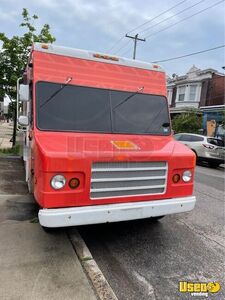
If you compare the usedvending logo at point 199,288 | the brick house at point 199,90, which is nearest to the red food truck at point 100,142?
the usedvending logo at point 199,288

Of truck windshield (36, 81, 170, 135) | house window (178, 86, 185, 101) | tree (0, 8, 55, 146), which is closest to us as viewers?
truck windshield (36, 81, 170, 135)

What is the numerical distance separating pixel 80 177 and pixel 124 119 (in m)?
1.55

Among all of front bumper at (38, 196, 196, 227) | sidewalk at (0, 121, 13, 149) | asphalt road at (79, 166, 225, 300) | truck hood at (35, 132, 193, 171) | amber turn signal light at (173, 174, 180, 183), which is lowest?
sidewalk at (0, 121, 13, 149)

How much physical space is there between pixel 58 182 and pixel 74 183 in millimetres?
205

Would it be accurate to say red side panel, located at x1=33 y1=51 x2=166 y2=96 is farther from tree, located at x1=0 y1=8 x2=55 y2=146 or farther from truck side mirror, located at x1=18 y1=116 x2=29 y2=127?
tree, located at x1=0 y1=8 x2=55 y2=146

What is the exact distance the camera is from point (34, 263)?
139 inches

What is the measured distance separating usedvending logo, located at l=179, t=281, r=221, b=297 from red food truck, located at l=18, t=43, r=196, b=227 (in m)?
0.99

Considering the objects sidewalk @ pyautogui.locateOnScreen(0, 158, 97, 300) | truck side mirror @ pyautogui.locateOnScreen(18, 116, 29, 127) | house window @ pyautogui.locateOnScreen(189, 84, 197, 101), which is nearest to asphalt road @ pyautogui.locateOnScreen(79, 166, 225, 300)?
sidewalk @ pyautogui.locateOnScreen(0, 158, 97, 300)

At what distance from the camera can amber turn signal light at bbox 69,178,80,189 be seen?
3.51 metres

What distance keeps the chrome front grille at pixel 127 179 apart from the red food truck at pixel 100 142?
0.04ft

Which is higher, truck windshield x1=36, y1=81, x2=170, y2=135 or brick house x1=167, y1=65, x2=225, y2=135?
brick house x1=167, y1=65, x2=225, y2=135

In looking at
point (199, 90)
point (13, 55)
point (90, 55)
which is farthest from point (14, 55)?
point (199, 90)

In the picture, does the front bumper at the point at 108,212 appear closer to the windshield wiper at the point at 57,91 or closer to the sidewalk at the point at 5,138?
the windshield wiper at the point at 57,91

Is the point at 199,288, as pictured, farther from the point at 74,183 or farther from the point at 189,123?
the point at 189,123
